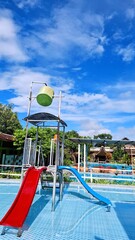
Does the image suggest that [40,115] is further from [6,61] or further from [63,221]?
[6,61]

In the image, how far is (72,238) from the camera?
4.45 m

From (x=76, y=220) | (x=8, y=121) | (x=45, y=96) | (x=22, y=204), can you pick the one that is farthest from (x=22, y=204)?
(x=8, y=121)

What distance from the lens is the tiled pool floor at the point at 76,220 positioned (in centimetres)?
461

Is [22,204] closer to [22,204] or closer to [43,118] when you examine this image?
[22,204]

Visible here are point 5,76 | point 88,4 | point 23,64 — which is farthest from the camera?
point 5,76

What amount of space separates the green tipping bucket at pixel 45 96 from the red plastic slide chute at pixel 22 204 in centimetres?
252

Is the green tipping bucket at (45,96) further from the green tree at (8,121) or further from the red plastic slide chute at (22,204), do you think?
the green tree at (8,121)

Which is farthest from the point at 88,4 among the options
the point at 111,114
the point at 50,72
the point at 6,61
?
the point at 111,114

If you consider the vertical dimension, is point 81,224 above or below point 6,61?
below

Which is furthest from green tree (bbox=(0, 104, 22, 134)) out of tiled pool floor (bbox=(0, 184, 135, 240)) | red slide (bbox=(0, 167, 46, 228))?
red slide (bbox=(0, 167, 46, 228))

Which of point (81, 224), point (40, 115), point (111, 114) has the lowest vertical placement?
point (81, 224)

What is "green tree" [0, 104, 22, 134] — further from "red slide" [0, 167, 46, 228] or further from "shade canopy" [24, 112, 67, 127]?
"red slide" [0, 167, 46, 228]

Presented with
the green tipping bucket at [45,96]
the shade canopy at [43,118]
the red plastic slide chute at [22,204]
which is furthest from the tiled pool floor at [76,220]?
the green tipping bucket at [45,96]

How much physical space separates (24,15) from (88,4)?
9.44 ft
